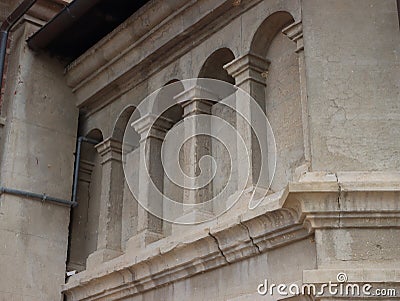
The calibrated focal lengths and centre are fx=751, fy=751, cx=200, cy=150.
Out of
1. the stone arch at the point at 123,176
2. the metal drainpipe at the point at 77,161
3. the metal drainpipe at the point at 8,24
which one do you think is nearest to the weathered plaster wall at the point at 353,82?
the stone arch at the point at 123,176

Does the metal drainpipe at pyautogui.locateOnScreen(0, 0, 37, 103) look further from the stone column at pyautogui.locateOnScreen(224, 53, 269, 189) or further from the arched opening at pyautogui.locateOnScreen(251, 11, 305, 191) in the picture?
the arched opening at pyautogui.locateOnScreen(251, 11, 305, 191)

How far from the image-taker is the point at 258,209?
222 inches

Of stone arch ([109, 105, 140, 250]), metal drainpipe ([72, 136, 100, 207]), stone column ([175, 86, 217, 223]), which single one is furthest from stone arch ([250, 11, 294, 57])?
metal drainpipe ([72, 136, 100, 207])

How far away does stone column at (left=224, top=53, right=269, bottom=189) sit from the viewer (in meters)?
6.29

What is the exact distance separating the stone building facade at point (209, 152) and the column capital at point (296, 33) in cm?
1

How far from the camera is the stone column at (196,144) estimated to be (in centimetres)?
677

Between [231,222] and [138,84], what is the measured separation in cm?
265

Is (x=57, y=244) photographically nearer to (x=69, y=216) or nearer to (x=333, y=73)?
(x=69, y=216)

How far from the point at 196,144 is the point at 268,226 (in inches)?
62.5

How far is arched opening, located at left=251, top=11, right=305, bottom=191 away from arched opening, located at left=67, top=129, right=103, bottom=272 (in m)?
2.69

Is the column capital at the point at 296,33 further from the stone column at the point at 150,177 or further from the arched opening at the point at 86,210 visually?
the arched opening at the point at 86,210

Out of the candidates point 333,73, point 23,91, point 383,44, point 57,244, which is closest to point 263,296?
point 333,73

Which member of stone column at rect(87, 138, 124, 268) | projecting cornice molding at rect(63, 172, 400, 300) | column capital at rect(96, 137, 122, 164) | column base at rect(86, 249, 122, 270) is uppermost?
column capital at rect(96, 137, 122, 164)

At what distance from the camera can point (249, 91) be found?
6.45 m
